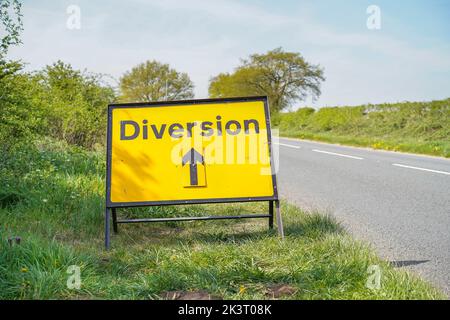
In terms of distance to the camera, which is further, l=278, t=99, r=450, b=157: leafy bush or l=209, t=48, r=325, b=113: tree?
l=209, t=48, r=325, b=113: tree

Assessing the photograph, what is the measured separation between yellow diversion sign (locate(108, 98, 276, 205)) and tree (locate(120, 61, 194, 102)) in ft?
108

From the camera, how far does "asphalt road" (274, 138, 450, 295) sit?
176 inches

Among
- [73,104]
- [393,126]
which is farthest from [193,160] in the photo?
[393,126]

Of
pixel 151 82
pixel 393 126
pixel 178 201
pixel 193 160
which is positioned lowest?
pixel 178 201

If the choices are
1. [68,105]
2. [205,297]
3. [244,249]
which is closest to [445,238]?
[244,249]

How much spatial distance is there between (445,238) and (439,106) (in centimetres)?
1576

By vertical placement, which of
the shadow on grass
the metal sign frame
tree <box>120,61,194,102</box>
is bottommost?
the shadow on grass

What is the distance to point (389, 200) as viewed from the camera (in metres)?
6.88

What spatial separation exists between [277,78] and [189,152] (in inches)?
1794

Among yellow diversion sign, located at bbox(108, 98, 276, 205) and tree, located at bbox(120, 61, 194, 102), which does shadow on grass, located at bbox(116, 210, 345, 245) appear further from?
tree, located at bbox(120, 61, 194, 102)

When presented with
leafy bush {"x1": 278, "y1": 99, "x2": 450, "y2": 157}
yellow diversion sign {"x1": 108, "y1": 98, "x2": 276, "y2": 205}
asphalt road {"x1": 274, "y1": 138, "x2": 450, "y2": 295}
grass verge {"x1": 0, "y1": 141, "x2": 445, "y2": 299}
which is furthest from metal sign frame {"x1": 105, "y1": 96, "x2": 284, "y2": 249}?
leafy bush {"x1": 278, "y1": 99, "x2": 450, "y2": 157}

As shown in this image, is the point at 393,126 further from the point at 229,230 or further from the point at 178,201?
the point at 178,201

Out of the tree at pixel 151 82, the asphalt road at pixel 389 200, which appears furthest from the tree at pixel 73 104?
the tree at pixel 151 82
